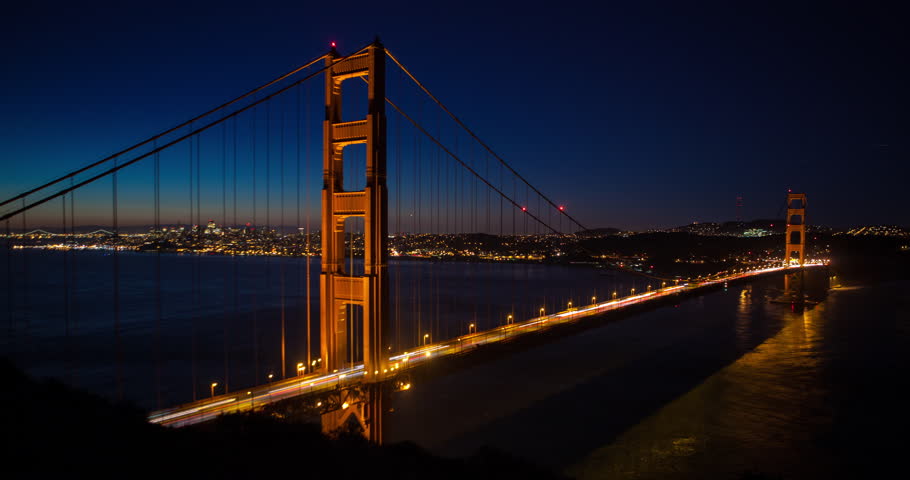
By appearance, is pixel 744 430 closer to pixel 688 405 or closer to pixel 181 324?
pixel 688 405

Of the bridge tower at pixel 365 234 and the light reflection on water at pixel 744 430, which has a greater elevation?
the bridge tower at pixel 365 234

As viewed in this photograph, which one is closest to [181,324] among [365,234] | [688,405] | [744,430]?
[365,234]

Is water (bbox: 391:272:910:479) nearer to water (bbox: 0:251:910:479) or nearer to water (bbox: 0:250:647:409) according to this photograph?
water (bbox: 0:251:910:479)

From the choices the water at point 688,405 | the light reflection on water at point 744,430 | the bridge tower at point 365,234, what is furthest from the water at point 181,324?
the light reflection on water at point 744,430

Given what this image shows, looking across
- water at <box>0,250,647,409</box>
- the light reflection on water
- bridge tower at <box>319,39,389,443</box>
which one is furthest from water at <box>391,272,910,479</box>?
bridge tower at <box>319,39,389,443</box>

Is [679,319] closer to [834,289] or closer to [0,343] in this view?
[834,289]

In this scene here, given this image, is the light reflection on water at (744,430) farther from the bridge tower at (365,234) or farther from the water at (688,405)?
the bridge tower at (365,234)

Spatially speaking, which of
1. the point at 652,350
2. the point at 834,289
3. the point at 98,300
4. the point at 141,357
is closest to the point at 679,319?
the point at 652,350

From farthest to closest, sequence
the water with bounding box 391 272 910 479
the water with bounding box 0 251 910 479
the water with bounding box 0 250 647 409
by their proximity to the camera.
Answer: the water with bounding box 0 250 647 409, the water with bounding box 0 251 910 479, the water with bounding box 391 272 910 479
